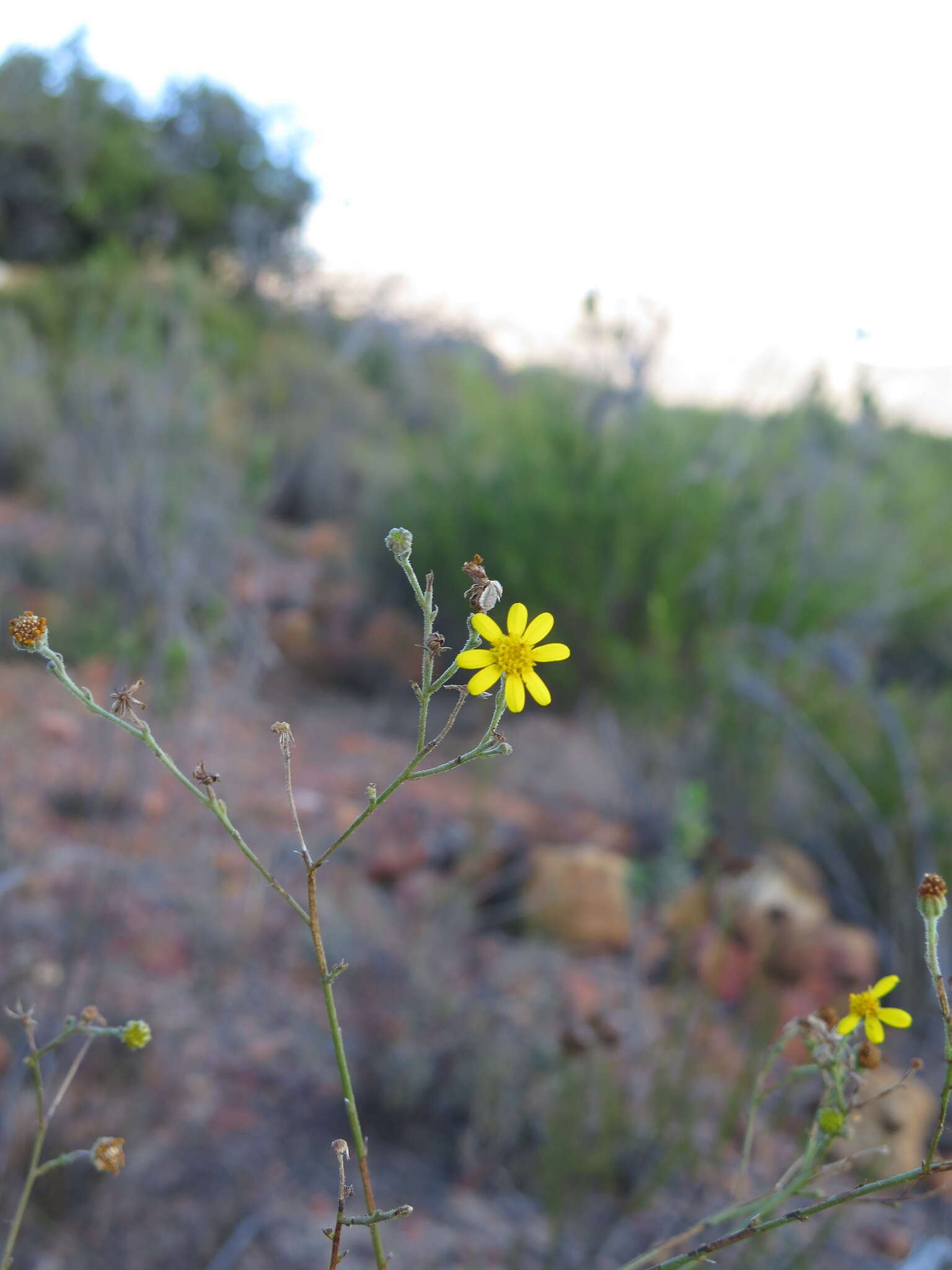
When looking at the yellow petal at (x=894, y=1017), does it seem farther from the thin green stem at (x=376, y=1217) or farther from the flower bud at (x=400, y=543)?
the flower bud at (x=400, y=543)

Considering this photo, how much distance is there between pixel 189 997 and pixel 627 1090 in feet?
3.76

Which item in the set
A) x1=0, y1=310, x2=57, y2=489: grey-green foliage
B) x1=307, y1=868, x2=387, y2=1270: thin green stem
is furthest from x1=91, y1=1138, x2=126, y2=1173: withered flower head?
x1=0, y1=310, x2=57, y2=489: grey-green foliage

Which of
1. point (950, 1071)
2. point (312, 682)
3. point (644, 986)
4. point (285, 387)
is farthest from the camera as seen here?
point (285, 387)

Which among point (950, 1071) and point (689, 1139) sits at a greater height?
point (950, 1071)

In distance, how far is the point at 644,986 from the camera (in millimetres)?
2930

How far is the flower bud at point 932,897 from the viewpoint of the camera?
0.72 m

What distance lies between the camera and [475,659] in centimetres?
72

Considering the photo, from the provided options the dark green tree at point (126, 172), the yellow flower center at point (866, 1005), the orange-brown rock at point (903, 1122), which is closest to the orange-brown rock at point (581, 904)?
the orange-brown rock at point (903, 1122)

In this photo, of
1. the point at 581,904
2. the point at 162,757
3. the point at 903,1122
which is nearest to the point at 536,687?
the point at 162,757

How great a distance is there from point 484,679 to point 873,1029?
42 centimetres

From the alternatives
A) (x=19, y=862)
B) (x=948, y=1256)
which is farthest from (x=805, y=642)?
(x=19, y=862)

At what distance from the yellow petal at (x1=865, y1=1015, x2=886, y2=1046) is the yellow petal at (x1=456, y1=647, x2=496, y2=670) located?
0.40m

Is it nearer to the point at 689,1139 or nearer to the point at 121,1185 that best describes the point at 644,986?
the point at 689,1139

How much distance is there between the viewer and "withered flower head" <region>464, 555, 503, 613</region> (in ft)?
2.41
